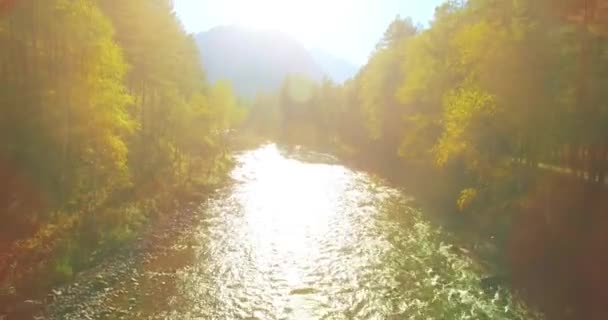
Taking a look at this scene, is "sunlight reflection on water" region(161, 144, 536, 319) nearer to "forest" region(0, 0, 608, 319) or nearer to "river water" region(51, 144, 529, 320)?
"river water" region(51, 144, 529, 320)

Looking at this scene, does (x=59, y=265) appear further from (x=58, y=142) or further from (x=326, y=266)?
(x=326, y=266)

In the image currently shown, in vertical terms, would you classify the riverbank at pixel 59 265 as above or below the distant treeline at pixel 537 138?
below

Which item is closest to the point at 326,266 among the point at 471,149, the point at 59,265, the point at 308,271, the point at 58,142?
the point at 308,271

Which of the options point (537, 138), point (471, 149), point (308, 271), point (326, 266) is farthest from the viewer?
point (471, 149)

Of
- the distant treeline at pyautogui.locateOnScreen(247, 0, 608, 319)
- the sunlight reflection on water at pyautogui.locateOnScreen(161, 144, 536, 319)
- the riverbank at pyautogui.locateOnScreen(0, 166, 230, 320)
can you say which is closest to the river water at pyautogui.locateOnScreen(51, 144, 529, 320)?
the sunlight reflection on water at pyautogui.locateOnScreen(161, 144, 536, 319)

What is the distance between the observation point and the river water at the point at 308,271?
18.6 m

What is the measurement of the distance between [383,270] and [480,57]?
600 inches

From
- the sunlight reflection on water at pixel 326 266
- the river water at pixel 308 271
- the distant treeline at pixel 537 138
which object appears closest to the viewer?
the river water at pixel 308 271

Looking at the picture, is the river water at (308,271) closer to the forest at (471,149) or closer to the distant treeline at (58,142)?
the forest at (471,149)

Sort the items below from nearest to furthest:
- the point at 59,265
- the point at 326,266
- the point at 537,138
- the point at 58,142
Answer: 1. the point at 59,265
2. the point at 58,142
3. the point at 326,266
4. the point at 537,138

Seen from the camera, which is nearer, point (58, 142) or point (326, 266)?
point (58, 142)

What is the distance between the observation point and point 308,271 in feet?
75.5

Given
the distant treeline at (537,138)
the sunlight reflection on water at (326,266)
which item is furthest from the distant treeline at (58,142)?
the distant treeline at (537,138)

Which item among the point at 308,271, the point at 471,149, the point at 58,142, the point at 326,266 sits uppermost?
the point at 471,149
